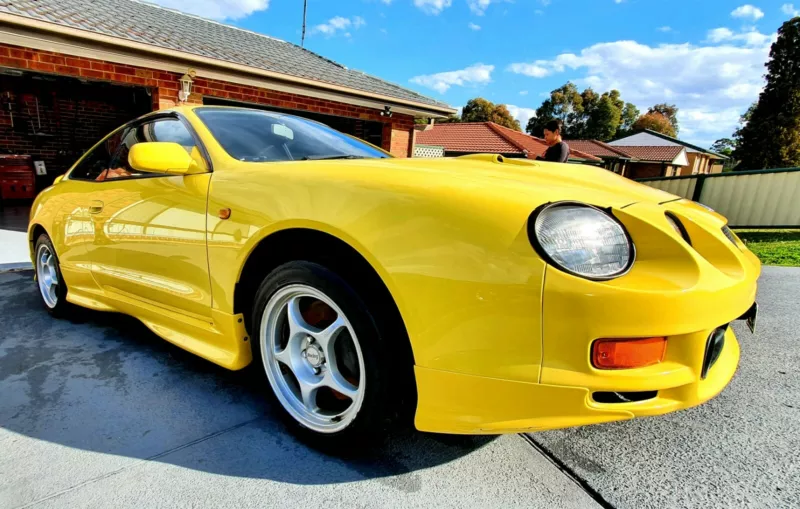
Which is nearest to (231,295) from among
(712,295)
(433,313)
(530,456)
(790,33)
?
(433,313)

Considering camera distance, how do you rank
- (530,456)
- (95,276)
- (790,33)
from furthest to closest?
1. (790,33)
2. (95,276)
3. (530,456)

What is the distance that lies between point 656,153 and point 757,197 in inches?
1154

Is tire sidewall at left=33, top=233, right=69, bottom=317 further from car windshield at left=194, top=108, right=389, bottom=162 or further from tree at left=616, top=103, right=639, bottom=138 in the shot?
tree at left=616, top=103, right=639, bottom=138

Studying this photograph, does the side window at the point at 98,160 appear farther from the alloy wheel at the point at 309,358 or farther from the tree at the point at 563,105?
the tree at the point at 563,105

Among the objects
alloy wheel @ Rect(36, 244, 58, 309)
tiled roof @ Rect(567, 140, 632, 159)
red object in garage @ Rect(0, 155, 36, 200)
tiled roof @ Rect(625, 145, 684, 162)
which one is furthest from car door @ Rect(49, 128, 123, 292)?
tiled roof @ Rect(625, 145, 684, 162)

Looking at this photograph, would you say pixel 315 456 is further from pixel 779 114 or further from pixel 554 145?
pixel 779 114

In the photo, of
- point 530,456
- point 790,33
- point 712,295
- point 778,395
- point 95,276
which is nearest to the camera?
point 712,295

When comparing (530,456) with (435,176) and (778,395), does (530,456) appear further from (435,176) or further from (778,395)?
(778,395)

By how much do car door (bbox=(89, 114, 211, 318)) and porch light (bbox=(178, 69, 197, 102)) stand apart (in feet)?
13.8

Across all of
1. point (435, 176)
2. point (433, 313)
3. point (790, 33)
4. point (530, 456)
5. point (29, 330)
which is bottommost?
point (29, 330)

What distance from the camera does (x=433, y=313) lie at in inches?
52.1

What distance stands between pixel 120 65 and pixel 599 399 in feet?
22.8

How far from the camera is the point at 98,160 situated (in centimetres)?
299

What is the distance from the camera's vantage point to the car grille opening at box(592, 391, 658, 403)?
4.23 ft
